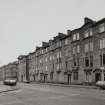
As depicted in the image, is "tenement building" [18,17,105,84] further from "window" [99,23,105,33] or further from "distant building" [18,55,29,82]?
"distant building" [18,55,29,82]

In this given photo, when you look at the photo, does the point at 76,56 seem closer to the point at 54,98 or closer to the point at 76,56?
the point at 76,56

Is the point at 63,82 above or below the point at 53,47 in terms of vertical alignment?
below

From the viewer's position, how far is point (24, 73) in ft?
265

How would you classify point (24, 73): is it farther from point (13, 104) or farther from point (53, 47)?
point (13, 104)

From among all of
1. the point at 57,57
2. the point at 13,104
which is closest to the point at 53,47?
the point at 57,57

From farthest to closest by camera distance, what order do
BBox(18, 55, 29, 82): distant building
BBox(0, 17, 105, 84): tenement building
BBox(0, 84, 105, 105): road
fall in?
BBox(18, 55, 29, 82): distant building, BBox(0, 17, 105, 84): tenement building, BBox(0, 84, 105, 105): road

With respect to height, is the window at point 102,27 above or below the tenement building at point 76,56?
above

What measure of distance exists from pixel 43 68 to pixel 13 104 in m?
47.9

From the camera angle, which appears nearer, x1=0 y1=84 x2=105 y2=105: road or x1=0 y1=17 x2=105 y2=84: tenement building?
x1=0 y1=84 x2=105 y2=105: road

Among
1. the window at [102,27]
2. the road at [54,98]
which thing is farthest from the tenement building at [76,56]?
the road at [54,98]

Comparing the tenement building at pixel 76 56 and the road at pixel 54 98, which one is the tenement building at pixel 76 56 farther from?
the road at pixel 54 98

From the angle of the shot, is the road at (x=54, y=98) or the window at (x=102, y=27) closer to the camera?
the road at (x=54, y=98)

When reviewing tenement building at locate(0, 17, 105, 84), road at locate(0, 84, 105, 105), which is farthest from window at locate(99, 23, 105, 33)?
road at locate(0, 84, 105, 105)

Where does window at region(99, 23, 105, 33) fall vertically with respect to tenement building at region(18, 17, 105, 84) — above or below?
above
